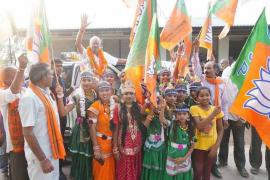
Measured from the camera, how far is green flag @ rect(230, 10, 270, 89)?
365 centimetres

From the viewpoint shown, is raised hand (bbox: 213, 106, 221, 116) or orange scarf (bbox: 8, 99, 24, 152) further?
raised hand (bbox: 213, 106, 221, 116)

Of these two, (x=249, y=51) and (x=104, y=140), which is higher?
(x=249, y=51)

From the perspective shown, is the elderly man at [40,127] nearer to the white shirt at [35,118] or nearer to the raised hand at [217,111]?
the white shirt at [35,118]

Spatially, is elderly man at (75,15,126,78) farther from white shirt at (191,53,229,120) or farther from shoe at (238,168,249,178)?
shoe at (238,168,249,178)

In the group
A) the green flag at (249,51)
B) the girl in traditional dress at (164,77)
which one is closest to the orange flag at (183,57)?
the girl in traditional dress at (164,77)

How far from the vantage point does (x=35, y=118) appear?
3467 millimetres

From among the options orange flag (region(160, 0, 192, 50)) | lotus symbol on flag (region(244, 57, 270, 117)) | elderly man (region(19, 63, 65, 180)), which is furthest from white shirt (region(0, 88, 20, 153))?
lotus symbol on flag (region(244, 57, 270, 117))

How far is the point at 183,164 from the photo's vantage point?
14.5 feet

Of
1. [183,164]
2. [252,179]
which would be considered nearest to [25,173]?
[183,164]

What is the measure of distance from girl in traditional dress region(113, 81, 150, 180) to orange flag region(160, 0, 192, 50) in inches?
34.7

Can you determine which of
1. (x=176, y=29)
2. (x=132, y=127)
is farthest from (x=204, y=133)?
(x=176, y=29)

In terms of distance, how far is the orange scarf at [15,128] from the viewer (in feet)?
13.4

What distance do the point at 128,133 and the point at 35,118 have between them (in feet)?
4.54

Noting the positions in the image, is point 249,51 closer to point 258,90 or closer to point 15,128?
point 258,90
